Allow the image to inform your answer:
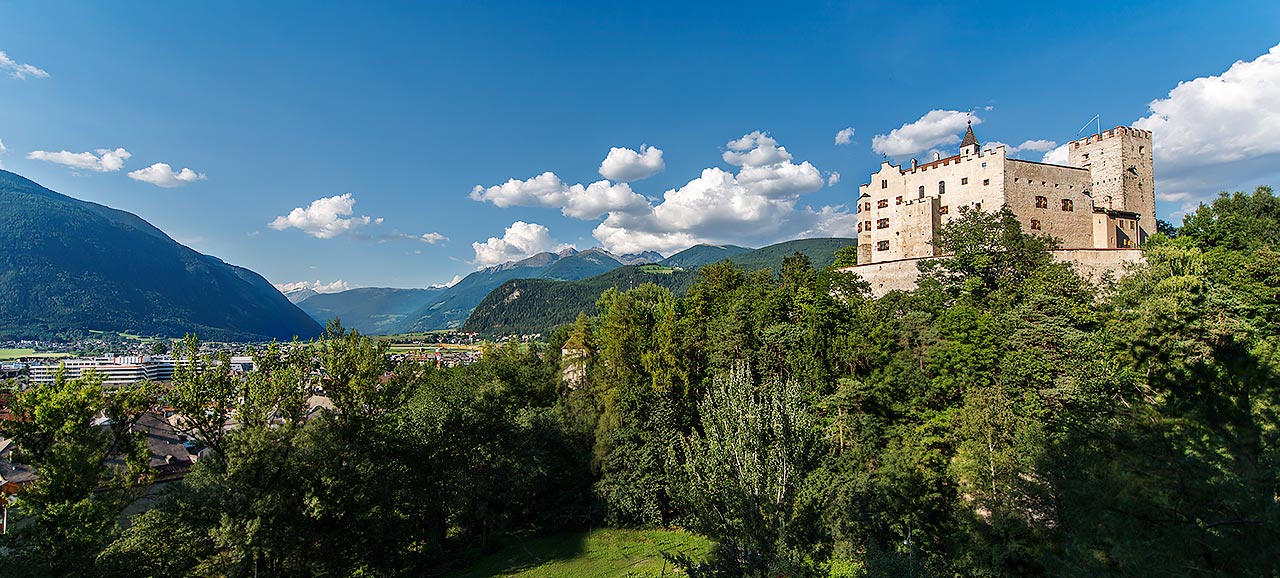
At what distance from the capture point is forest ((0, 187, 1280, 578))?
12.1 meters

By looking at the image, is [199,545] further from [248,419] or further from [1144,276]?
[1144,276]

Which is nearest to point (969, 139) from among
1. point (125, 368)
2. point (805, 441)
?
point (805, 441)

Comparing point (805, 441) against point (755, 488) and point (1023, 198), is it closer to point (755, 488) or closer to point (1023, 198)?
point (755, 488)

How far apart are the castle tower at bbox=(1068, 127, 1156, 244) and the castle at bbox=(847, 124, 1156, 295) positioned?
0.23 feet

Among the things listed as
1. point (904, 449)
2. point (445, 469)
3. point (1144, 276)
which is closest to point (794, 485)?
point (904, 449)

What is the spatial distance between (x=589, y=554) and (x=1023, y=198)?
131ft

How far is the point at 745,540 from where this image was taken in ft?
41.1

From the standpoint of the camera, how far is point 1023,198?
40.9 meters

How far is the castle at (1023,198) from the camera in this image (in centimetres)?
4081

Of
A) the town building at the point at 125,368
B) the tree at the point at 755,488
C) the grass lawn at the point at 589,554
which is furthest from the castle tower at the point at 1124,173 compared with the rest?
the town building at the point at 125,368

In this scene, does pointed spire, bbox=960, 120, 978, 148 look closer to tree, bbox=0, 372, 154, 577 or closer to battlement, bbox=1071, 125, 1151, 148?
battlement, bbox=1071, 125, 1151, 148

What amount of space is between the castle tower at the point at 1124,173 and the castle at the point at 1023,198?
2.7 inches

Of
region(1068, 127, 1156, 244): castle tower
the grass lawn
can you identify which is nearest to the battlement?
region(1068, 127, 1156, 244): castle tower

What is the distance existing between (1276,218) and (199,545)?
218 ft
